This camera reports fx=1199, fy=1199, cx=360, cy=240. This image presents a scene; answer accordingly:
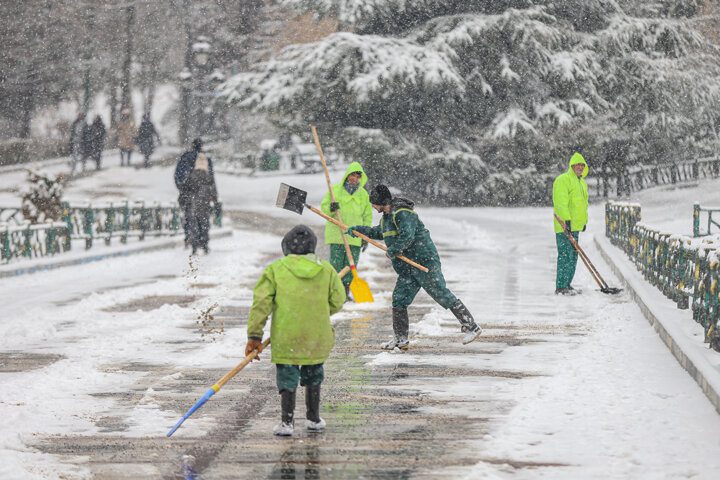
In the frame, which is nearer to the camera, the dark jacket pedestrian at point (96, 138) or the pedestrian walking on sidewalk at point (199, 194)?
the pedestrian walking on sidewalk at point (199, 194)

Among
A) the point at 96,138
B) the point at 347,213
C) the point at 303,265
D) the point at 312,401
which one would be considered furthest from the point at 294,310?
the point at 96,138

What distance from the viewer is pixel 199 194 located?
20.7m

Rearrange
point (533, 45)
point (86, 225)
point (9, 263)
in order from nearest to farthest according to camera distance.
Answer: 1. point (9, 263)
2. point (86, 225)
3. point (533, 45)

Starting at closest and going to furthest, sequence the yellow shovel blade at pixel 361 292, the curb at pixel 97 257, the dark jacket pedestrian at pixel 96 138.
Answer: the yellow shovel blade at pixel 361 292
the curb at pixel 97 257
the dark jacket pedestrian at pixel 96 138

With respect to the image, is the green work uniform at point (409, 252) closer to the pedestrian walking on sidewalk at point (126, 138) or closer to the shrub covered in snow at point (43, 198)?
the shrub covered in snow at point (43, 198)

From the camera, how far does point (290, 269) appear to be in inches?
278

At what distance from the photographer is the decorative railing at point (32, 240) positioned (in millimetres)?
18078

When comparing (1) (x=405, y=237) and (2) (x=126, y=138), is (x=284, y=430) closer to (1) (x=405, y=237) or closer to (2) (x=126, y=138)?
(1) (x=405, y=237)

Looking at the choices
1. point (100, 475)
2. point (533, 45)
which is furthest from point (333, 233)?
point (533, 45)

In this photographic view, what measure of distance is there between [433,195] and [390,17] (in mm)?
5701

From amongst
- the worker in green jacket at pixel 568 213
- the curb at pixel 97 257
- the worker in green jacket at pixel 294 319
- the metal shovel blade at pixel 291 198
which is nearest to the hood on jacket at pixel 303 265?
the worker in green jacket at pixel 294 319

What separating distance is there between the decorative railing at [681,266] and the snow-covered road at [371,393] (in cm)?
46

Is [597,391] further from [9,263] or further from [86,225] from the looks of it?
[86,225]

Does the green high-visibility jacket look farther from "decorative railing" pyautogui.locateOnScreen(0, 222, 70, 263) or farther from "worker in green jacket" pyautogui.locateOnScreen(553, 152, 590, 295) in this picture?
"decorative railing" pyautogui.locateOnScreen(0, 222, 70, 263)
